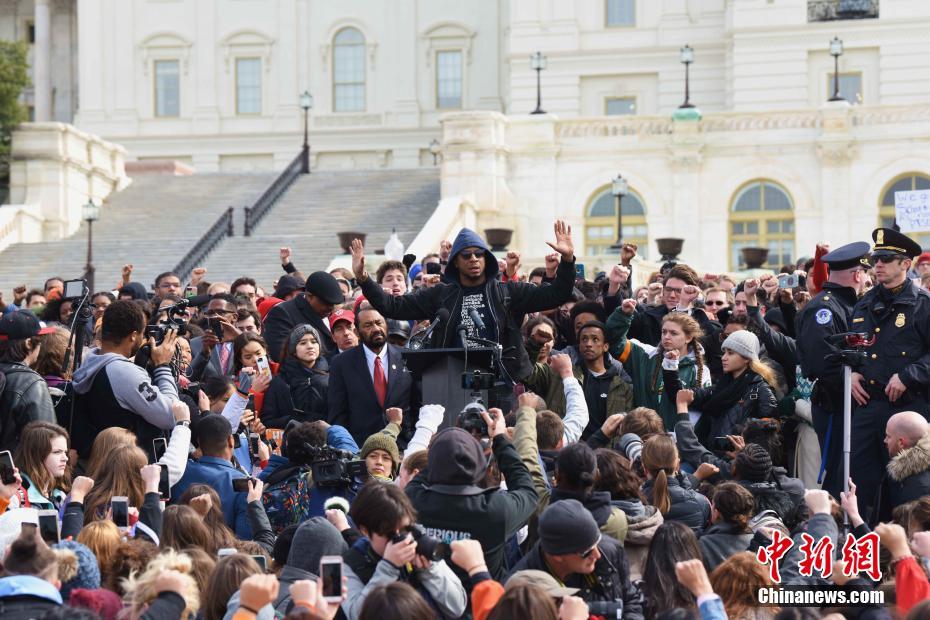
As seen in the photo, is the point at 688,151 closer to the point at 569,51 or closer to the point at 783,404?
the point at 569,51

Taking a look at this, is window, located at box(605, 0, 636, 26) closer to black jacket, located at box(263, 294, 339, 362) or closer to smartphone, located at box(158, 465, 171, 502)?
black jacket, located at box(263, 294, 339, 362)

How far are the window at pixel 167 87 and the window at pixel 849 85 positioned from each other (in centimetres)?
2214

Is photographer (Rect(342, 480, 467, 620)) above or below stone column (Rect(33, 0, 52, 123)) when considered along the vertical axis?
below

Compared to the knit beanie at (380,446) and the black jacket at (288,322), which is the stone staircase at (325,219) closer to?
the black jacket at (288,322)

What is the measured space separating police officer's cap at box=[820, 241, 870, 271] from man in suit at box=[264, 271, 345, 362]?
3.98m

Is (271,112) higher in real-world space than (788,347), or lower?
higher

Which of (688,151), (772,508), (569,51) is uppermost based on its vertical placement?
(569,51)

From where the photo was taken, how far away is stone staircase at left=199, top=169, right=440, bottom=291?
3303 cm

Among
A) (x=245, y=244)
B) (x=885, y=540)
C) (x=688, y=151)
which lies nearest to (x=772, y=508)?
(x=885, y=540)

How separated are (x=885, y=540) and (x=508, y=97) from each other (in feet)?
154

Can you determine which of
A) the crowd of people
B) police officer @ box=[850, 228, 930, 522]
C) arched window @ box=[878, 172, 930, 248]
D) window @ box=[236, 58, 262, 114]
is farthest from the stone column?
police officer @ box=[850, 228, 930, 522]

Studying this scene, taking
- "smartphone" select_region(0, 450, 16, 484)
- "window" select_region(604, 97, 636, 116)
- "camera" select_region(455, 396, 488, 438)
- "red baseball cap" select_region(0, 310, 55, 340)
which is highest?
"window" select_region(604, 97, 636, 116)

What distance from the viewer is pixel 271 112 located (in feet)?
187

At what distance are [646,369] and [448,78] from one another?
44131mm
